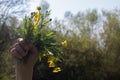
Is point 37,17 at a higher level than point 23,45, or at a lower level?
higher

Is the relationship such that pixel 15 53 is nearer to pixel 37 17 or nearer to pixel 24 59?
pixel 24 59

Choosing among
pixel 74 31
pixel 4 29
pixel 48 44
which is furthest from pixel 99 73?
pixel 48 44

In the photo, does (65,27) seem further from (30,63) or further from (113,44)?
(30,63)

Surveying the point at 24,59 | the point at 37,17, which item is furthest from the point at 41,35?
the point at 24,59

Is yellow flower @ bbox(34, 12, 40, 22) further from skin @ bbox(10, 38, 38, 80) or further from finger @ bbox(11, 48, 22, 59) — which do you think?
finger @ bbox(11, 48, 22, 59)

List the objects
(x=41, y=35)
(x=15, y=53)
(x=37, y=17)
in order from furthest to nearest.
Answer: (x=41, y=35) → (x=37, y=17) → (x=15, y=53)

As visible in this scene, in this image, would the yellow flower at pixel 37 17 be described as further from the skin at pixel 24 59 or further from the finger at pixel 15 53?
the finger at pixel 15 53
